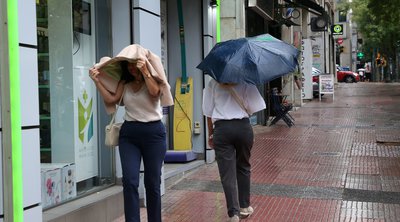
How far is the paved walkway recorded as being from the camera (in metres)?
6.24

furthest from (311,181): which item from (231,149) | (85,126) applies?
(85,126)

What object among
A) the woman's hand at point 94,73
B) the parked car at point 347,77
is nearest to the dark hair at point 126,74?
the woman's hand at point 94,73

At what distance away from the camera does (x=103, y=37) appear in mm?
6453

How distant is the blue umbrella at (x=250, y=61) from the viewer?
5.29 meters

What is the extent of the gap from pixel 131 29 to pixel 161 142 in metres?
2.13

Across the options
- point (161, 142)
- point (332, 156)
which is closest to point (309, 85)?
point (332, 156)

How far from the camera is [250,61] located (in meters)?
5.34

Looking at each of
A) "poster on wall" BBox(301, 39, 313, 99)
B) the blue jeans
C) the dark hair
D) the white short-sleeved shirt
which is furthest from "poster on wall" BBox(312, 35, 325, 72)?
the blue jeans

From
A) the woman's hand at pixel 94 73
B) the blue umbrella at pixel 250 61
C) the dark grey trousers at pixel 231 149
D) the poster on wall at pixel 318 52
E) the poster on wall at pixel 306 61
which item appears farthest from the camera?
the poster on wall at pixel 318 52

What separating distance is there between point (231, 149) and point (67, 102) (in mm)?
1834

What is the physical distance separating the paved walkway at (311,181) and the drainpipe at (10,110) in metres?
2.32

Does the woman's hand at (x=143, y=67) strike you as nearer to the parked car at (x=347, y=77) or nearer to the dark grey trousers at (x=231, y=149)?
the dark grey trousers at (x=231, y=149)

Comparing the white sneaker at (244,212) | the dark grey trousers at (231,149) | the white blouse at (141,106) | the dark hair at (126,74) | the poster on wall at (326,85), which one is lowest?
the white sneaker at (244,212)

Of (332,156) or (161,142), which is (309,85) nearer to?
(332,156)
